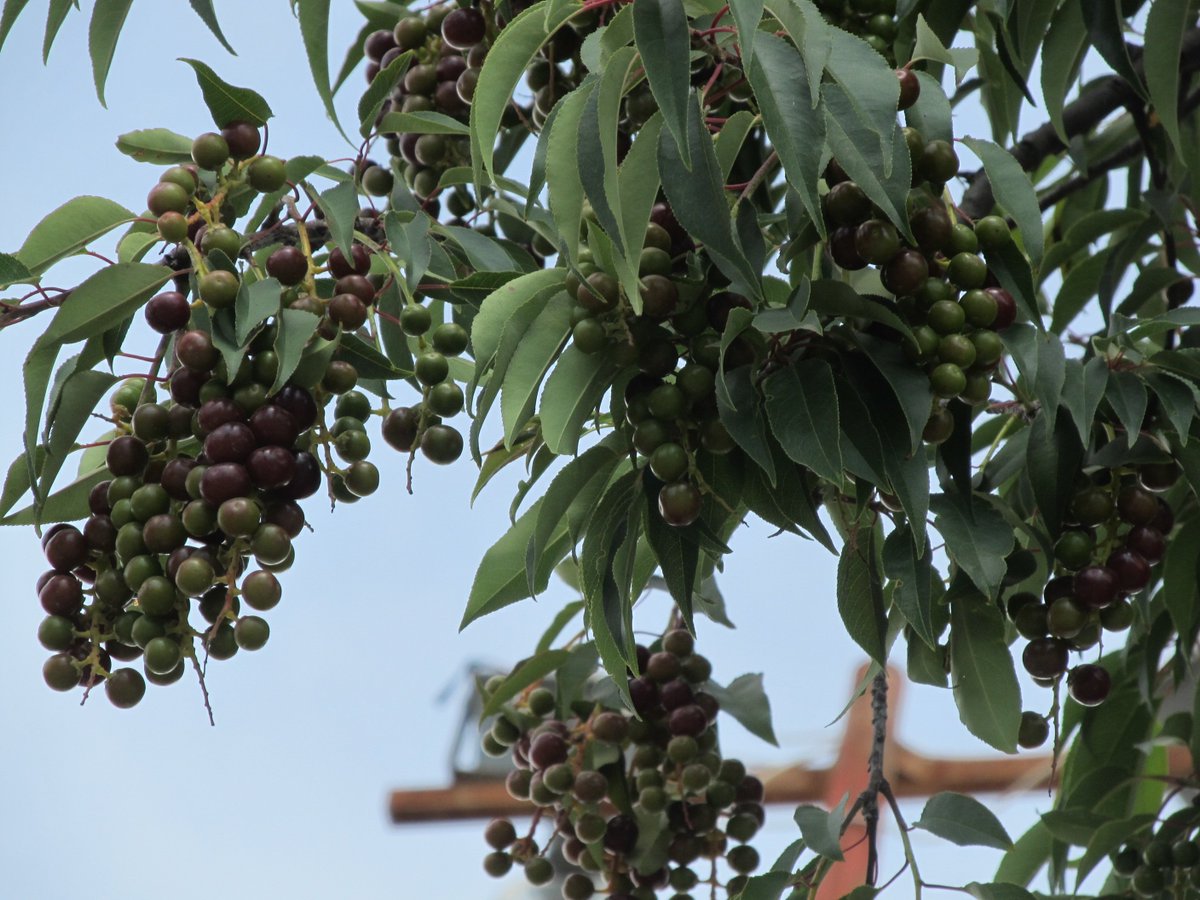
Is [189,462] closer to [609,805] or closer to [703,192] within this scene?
[703,192]

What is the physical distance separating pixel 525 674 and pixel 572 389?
506 millimetres

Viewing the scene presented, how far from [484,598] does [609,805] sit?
0.93 ft

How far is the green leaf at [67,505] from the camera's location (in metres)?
0.84

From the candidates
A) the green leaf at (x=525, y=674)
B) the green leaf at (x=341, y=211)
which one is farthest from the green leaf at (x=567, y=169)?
the green leaf at (x=525, y=674)

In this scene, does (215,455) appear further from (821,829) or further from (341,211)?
(821,829)

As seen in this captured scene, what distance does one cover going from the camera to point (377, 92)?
90 cm

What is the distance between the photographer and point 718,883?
1.16 meters

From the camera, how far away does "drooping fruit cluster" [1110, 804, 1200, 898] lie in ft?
3.46

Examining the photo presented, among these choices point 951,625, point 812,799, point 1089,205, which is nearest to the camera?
point 951,625

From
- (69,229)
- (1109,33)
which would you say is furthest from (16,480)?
(1109,33)

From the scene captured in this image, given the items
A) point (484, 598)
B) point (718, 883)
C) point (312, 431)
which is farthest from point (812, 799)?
point (312, 431)

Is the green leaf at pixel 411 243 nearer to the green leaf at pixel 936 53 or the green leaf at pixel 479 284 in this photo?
the green leaf at pixel 479 284

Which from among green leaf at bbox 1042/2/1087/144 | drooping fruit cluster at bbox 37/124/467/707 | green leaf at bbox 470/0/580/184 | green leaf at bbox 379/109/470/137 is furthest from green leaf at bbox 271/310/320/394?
green leaf at bbox 1042/2/1087/144

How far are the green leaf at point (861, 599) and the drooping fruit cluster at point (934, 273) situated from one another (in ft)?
0.38
